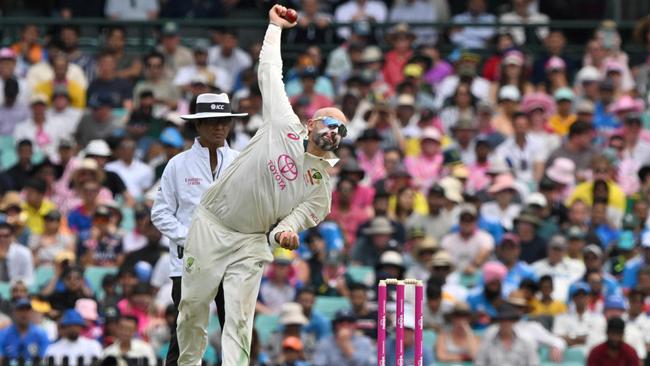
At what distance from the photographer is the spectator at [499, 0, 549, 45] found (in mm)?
26781

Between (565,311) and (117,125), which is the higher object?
(117,125)

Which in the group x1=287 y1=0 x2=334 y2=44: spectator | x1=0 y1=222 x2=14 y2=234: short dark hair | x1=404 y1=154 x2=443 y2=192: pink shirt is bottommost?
x1=0 y1=222 x2=14 y2=234: short dark hair

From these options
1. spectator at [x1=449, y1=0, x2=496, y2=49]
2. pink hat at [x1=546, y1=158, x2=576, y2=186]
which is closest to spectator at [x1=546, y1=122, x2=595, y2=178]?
pink hat at [x1=546, y1=158, x2=576, y2=186]

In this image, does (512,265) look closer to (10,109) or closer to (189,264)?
(10,109)

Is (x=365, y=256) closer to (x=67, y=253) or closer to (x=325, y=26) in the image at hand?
(x=67, y=253)

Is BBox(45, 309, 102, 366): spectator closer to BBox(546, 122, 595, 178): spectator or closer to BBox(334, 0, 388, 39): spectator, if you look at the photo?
BBox(546, 122, 595, 178): spectator

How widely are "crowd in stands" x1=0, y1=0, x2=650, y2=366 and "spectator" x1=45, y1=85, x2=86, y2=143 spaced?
3 cm

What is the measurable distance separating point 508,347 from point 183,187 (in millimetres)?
6651

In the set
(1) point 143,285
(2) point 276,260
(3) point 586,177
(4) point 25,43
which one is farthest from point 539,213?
(4) point 25,43

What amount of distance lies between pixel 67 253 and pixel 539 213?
554 centimetres

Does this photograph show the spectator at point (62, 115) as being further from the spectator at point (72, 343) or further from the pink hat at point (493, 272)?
the pink hat at point (493, 272)

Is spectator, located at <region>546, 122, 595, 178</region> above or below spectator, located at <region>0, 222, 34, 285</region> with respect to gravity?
above

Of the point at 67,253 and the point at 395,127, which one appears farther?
the point at 395,127

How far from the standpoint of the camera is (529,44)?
26.6m
